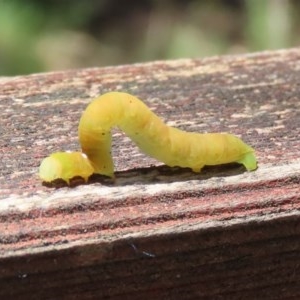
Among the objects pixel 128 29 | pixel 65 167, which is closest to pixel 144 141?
pixel 65 167

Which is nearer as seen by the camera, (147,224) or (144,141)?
(147,224)

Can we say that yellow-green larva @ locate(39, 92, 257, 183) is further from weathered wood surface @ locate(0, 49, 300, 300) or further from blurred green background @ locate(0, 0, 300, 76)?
blurred green background @ locate(0, 0, 300, 76)

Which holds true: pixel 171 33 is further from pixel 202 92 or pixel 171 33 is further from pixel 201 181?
pixel 201 181

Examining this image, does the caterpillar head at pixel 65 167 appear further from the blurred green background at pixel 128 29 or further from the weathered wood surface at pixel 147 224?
the blurred green background at pixel 128 29

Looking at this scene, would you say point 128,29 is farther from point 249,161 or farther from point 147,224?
point 147,224

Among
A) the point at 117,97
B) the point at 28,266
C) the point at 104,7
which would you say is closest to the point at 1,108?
the point at 117,97

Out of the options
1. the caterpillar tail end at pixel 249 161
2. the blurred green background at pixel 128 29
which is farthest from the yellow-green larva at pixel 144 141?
the blurred green background at pixel 128 29
